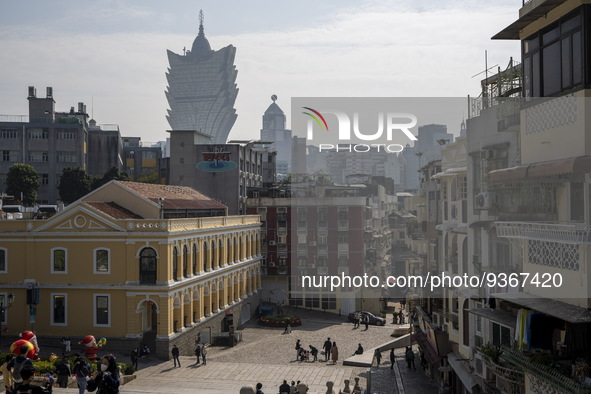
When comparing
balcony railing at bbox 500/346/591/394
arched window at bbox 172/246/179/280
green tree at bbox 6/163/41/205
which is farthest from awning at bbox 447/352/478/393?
green tree at bbox 6/163/41/205

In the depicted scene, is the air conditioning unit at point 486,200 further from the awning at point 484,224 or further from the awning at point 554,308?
the awning at point 554,308

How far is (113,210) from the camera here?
151 feet

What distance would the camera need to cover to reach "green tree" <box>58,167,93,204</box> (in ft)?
291

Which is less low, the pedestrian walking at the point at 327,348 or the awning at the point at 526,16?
the awning at the point at 526,16

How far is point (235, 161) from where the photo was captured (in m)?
80.7

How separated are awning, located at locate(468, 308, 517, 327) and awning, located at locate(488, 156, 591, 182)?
381 centimetres

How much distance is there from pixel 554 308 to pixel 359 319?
44777 millimetres

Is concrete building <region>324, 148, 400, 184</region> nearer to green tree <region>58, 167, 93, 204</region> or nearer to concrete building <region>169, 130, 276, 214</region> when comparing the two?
concrete building <region>169, 130, 276, 214</region>

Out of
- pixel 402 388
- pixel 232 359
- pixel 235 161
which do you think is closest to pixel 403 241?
pixel 402 388

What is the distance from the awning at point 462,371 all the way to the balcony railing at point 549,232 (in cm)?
940

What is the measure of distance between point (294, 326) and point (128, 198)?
1857cm

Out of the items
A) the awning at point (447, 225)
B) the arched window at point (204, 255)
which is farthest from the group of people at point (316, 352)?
the awning at point (447, 225)

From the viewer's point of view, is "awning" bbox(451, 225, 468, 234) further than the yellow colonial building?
No

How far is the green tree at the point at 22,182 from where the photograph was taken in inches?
3403
